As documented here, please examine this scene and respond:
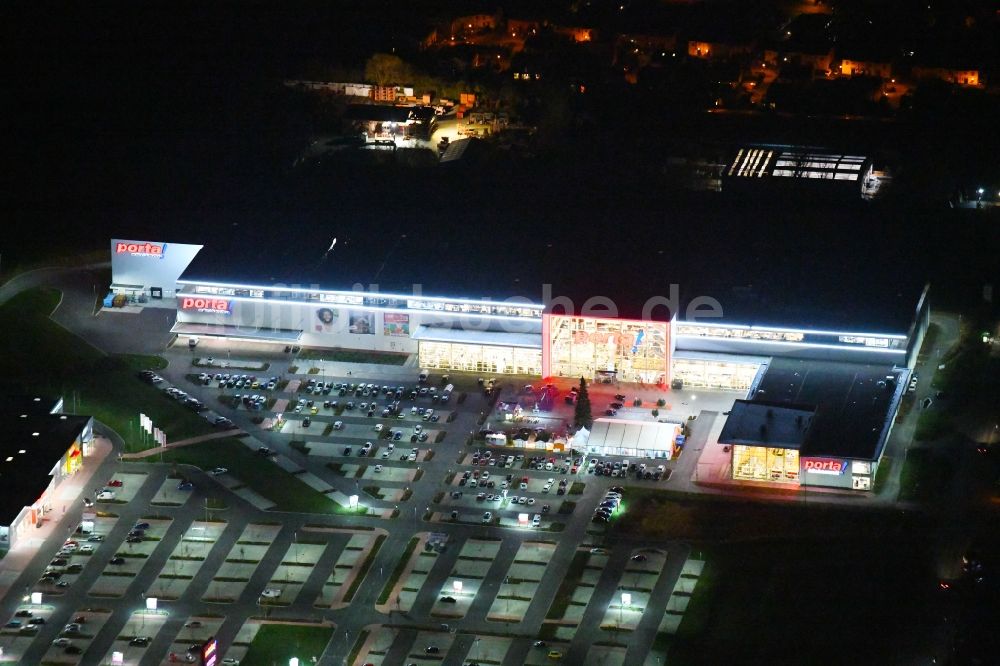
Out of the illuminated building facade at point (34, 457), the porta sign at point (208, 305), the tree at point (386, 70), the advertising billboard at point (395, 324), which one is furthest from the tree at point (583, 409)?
the tree at point (386, 70)

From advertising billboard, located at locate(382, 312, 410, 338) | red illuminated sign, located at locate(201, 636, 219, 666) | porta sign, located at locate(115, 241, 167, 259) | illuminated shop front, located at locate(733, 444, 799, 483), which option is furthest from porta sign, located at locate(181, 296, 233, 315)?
red illuminated sign, located at locate(201, 636, 219, 666)

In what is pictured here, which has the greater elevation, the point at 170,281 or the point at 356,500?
the point at 170,281

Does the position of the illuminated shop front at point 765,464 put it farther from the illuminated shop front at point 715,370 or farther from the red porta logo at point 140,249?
the red porta logo at point 140,249

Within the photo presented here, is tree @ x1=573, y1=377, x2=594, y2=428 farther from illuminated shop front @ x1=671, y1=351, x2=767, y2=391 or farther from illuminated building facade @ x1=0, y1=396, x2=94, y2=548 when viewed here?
illuminated building facade @ x1=0, y1=396, x2=94, y2=548

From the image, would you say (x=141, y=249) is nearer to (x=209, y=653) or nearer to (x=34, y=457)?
(x=34, y=457)

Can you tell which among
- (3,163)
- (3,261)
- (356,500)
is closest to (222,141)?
(3,163)

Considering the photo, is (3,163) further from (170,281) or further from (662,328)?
(662,328)
